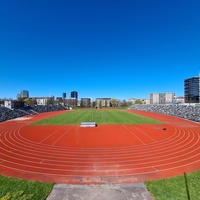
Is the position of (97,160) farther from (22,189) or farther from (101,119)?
→ (101,119)

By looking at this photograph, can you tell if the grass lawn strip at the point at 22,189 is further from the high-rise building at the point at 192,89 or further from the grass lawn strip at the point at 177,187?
the high-rise building at the point at 192,89

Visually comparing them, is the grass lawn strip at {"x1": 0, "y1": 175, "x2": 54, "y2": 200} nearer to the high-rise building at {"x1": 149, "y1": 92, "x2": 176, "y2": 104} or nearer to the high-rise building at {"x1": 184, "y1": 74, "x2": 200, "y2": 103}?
the high-rise building at {"x1": 184, "y1": 74, "x2": 200, "y2": 103}

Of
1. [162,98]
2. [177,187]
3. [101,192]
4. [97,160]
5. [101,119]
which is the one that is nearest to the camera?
[101,192]

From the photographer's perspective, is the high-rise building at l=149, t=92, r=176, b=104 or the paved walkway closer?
the paved walkway

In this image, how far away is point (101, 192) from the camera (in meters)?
7.66

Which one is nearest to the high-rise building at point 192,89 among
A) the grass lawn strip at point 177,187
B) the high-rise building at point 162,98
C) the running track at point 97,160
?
the high-rise building at point 162,98

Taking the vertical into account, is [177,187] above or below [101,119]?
below

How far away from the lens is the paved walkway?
23.8ft

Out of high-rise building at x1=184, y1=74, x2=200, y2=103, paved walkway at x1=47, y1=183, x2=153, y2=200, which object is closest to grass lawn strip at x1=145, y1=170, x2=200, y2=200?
paved walkway at x1=47, y1=183, x2=153, y2=200

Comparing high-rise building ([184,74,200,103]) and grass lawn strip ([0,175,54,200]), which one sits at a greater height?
high-rise building ([184,74,200,103])

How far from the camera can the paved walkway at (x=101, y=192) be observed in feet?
23.8

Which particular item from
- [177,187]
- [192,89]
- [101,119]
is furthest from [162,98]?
[177,187]

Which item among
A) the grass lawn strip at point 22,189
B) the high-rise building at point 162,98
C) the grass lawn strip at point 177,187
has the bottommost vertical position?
the grass lawn strip at point 177,187

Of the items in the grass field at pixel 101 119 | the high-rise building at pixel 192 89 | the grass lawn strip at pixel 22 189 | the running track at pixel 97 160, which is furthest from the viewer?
the high-rise building at pixel 192 89
